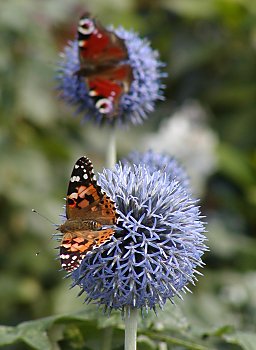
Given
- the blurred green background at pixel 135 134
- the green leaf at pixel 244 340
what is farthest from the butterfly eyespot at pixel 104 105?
the blurred green background at pixel 135 134

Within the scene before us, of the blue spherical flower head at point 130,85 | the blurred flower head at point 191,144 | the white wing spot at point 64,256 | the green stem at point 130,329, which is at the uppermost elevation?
the blurred flower head at point 191,144

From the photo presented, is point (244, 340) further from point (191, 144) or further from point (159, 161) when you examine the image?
point (191, 144)

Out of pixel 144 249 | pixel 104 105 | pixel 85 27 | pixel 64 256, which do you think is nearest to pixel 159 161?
pixel 104 105

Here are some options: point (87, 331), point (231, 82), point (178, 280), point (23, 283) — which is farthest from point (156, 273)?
point (231, 82)

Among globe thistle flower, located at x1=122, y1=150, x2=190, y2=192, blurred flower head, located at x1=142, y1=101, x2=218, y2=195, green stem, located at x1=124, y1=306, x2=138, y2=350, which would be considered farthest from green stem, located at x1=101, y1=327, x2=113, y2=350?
blurred flower head, located at x1=142, y1=101, x2=218, y2=195

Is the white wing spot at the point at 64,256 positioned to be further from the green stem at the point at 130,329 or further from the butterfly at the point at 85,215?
the green stem at the point at 130,329
